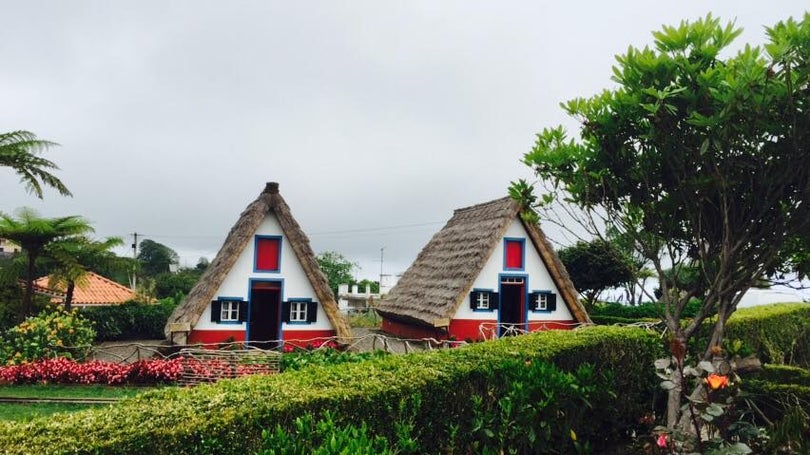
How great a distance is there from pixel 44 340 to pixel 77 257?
5.85m

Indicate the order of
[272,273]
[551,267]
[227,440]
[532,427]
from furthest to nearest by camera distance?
[551,267] < [272,273] < [532,427] < [227,440]

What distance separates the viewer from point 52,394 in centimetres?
927

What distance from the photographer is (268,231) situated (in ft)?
42.7

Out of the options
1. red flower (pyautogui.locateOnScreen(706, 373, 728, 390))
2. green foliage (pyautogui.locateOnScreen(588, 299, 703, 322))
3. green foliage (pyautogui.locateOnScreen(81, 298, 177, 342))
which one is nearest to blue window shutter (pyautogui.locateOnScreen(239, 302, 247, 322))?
green foliage (pyautogui.locateOnScreen(81, 298, 177, 342))

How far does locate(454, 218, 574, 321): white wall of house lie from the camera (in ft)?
48.8

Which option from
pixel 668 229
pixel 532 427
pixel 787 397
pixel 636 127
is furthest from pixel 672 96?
pixel 787 397

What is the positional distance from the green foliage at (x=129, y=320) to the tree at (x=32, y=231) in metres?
3.30

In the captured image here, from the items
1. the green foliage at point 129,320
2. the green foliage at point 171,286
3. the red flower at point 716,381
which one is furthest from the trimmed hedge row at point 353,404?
the green foliage at point 171,286

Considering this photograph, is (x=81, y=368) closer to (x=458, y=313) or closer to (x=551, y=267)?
(x=458, y=313)

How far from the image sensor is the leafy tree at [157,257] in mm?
54966

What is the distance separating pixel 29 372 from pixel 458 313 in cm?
999

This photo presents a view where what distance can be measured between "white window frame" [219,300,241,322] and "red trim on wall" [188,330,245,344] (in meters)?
A: 0.31

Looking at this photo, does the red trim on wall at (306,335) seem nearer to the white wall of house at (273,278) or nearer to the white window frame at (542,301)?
the white wall of house at (273,278)

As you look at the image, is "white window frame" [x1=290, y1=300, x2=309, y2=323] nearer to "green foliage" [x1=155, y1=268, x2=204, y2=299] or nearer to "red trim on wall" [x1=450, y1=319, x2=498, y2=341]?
"red trim on wall" [x1=450, y1=319, x2=498, y2=341]
